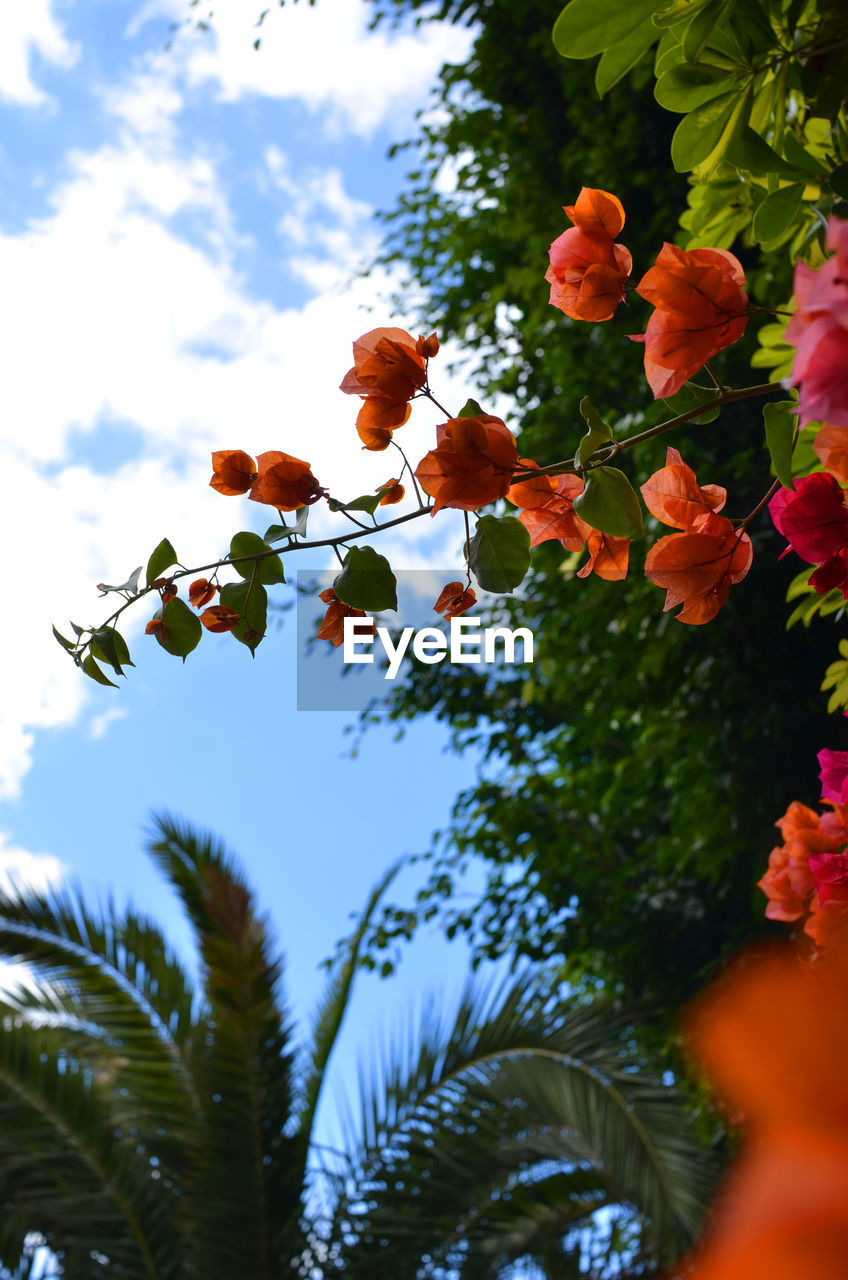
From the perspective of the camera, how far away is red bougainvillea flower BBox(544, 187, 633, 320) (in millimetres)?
529

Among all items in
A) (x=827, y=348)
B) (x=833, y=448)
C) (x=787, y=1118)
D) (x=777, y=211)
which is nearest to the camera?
(x=787, y=1118)

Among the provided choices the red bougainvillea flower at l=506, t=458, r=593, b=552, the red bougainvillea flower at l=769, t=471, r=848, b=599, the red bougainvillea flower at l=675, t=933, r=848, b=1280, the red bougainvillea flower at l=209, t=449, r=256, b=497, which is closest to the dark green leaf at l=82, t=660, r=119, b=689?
the red bougainvillea flower at l=209, t=449, r=256, b=497

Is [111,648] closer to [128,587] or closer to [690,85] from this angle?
[128,587]

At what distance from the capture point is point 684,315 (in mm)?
449

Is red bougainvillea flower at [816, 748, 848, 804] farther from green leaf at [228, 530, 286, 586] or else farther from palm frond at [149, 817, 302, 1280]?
palm frond at [149, 817, 302, 1280]

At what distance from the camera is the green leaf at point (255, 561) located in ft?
1.93

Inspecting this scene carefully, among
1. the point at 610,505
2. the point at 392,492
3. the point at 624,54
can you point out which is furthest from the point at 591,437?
the point at 624,54

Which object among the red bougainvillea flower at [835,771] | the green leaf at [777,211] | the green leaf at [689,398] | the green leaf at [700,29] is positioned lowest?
the red bougainvillea flower at [835,771]

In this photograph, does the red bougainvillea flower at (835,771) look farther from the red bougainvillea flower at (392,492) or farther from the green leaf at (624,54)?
the green leaf at (624,54)

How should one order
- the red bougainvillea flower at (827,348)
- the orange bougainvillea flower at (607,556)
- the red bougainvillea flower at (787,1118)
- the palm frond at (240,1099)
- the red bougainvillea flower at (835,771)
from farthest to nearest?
the palm frond at (240,1099) < the red bougainvillea flower at (835,771) < the orange bougainvillea flower at (607,556) < the red bougainvillea flower at (827,348) < the red bougainvillea flower at (787,1118)

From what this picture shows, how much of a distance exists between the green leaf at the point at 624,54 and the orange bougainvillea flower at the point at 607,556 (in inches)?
10.0

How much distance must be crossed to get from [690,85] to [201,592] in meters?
0.41

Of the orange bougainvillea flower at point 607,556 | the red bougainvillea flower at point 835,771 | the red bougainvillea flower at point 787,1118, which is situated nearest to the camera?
the red bougainvillea flower at point 787,1118

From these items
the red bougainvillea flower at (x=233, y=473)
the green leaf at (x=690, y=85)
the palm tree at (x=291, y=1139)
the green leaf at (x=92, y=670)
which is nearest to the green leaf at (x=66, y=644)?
the green leaf at (x=92, y=670)
